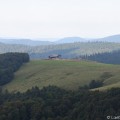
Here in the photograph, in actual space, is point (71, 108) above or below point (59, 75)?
below

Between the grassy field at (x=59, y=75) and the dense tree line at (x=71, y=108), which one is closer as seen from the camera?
the dense tree line at (x=71, y=108)

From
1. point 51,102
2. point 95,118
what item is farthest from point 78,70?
point 95,118

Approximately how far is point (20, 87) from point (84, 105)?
71891mm

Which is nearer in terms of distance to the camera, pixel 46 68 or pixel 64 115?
pixel 64 115

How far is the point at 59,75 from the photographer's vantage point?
166m

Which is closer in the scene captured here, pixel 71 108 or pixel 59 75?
pixel 71 108

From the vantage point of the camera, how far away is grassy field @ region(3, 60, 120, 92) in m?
145

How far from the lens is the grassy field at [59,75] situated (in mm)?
145137

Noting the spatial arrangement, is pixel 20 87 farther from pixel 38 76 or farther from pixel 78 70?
pixel 78 70

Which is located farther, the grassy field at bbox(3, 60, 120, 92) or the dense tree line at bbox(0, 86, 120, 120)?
the grassy field at bbox(3, 60, 120, 92)

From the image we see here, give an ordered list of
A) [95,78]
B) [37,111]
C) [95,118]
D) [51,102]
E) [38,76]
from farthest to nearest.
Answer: [38,76] → [95,78] → [51,102] → [37,111] → [95,118]

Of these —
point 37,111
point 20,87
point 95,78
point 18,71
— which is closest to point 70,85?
point 95,78

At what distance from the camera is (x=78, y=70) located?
172875 mm

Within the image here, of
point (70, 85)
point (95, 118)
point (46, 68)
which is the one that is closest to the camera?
point (95, 118)
